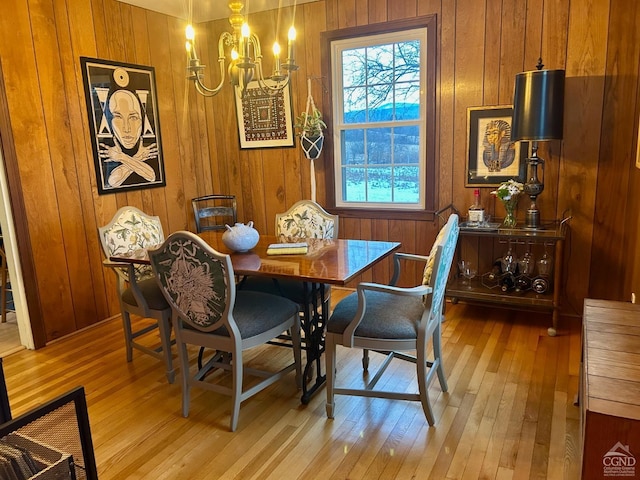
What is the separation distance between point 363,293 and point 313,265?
386mm

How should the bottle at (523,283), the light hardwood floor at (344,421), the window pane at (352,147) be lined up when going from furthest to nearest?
the window pane at (352,147)
the bottle at (523,283)
the light hardwood floor at (344,421)

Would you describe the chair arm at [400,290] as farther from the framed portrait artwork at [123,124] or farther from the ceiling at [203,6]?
the ceiling at [203,6]

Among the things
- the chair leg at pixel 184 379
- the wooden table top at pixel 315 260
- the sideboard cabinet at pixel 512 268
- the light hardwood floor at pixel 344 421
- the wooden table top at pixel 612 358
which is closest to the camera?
the wooden table top at pixel 612 358

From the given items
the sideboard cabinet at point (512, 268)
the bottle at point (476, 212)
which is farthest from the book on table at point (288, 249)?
the bottle at point (476, 212)

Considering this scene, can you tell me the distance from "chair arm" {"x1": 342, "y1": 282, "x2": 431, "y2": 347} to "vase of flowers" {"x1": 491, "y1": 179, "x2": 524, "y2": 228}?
1.49 metres

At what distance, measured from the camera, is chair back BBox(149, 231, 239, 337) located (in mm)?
2061

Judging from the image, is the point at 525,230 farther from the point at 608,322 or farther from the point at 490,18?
the point at 490,18

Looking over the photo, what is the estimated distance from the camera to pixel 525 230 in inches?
127

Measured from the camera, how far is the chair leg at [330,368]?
228 cm

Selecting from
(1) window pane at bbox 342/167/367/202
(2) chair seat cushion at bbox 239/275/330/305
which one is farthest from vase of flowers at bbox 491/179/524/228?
(2) chair seat cushion at bbox 239/275/330/305

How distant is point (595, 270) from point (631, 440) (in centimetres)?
228

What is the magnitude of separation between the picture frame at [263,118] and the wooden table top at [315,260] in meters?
1.63

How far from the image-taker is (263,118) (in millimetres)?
4402

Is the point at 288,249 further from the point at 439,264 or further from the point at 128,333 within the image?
the point at 128,333
